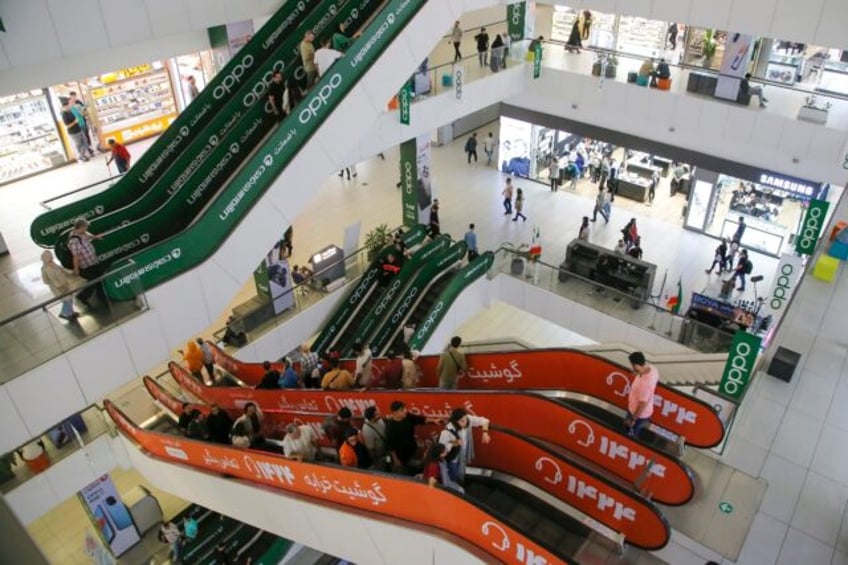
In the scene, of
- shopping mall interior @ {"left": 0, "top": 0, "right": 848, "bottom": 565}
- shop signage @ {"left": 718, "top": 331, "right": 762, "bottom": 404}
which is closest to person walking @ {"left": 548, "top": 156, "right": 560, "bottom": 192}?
shopping mall interior @ {"left": 0, "top": 0, "right": 848, "bottom": 565}

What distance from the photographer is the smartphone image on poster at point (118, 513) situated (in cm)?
1347

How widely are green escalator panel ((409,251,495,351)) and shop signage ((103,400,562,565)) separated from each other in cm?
716

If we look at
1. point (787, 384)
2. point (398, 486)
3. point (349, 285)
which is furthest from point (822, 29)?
point (398, 486)

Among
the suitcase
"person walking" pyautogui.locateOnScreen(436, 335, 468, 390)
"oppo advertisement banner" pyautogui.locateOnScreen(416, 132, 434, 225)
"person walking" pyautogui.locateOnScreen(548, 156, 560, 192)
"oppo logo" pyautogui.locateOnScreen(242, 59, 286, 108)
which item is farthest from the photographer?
"person walking" pyautogui.locateOnScreen(548, 156, 560, 192)

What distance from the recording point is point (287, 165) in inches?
413

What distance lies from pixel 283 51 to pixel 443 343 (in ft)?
27.8

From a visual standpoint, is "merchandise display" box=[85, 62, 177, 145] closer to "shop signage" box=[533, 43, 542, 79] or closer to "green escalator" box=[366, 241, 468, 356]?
"green escalator" box=[366, 241, 468, 356]

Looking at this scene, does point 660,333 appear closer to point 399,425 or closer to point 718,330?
point 718,330

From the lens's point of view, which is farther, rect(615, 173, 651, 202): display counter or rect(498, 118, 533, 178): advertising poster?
rect(498, 118, 533, 178): advertising poster

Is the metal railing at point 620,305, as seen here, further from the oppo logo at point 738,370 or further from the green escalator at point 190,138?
the green escalator at point 190,138

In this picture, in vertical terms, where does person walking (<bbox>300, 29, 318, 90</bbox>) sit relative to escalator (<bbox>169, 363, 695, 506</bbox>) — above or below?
above

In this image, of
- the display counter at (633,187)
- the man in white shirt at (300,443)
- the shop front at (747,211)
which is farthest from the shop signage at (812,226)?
the display counter at (633,187)

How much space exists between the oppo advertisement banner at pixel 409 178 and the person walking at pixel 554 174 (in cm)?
604

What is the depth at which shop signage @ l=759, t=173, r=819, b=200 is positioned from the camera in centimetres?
1648
